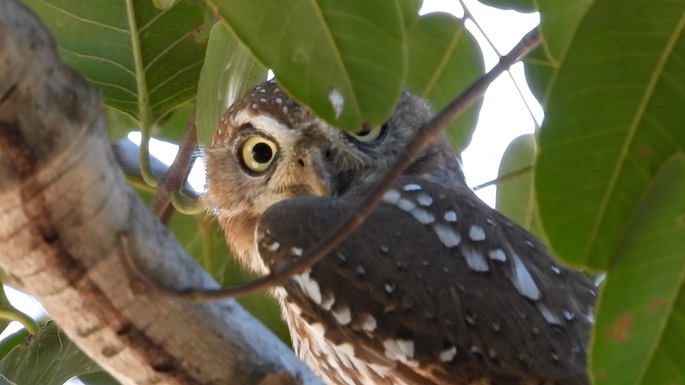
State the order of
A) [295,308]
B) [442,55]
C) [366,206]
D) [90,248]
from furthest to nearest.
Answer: [442,55] < [295,308] < [366,206] < [90,248]

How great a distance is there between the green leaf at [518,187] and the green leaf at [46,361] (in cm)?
135

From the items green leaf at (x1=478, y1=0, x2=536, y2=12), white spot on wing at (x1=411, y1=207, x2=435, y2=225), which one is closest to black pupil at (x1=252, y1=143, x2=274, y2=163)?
white spot on wing at (x1=411, y1=207, x2=435, y2=225)

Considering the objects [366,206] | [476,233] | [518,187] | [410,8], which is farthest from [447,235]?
[366,206]

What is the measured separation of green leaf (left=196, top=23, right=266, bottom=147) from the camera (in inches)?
109

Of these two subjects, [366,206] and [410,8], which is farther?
[410,8]

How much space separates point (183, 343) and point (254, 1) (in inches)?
22.6

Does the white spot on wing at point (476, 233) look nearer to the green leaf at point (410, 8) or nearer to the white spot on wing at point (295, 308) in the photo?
the white spot on wing at point (295, 308)

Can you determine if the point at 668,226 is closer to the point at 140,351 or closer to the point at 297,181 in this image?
the point at 140,351

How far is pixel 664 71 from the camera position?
1.70 meters

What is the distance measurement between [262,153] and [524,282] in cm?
132

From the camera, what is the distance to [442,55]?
10.2 feet

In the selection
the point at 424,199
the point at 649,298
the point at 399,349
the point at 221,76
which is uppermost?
the point at 221,76

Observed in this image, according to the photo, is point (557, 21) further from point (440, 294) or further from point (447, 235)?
point (447, 235)

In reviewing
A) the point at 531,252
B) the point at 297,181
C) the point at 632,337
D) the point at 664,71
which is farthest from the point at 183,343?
the point at 297,181
